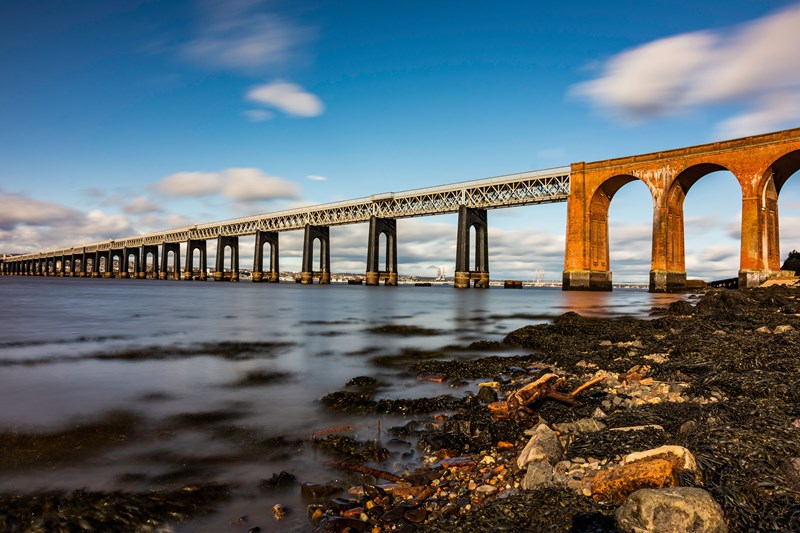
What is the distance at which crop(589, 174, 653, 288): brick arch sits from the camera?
59938mm

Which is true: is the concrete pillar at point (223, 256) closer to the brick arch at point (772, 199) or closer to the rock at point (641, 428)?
the brick arch at point (772, 199)

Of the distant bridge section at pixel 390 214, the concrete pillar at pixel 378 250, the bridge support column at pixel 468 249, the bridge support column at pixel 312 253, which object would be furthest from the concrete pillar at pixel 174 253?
the bridge support column at pixel 468 249

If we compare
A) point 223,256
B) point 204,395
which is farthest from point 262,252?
point 204,395

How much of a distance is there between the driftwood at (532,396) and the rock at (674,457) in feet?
8.14

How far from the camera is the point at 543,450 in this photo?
4.19m

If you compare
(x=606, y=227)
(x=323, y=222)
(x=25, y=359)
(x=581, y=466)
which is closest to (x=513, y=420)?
(x=581, y=466)

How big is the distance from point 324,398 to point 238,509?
3.52 meters

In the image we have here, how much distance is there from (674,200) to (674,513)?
6228 centimetres

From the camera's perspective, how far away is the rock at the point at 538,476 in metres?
3.71

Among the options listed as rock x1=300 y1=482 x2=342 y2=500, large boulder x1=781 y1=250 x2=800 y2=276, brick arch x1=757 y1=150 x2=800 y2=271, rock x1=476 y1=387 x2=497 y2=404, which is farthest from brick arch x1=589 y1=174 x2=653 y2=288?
rock x1=300 y1=482 x2=342 y2=500

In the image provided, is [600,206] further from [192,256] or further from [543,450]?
[192,256]

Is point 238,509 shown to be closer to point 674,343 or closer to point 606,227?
point 674,343

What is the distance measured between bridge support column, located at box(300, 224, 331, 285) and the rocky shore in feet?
346

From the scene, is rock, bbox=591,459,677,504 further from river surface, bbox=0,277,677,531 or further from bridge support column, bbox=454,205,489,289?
bridge support column, bbox=454,205,489,289
